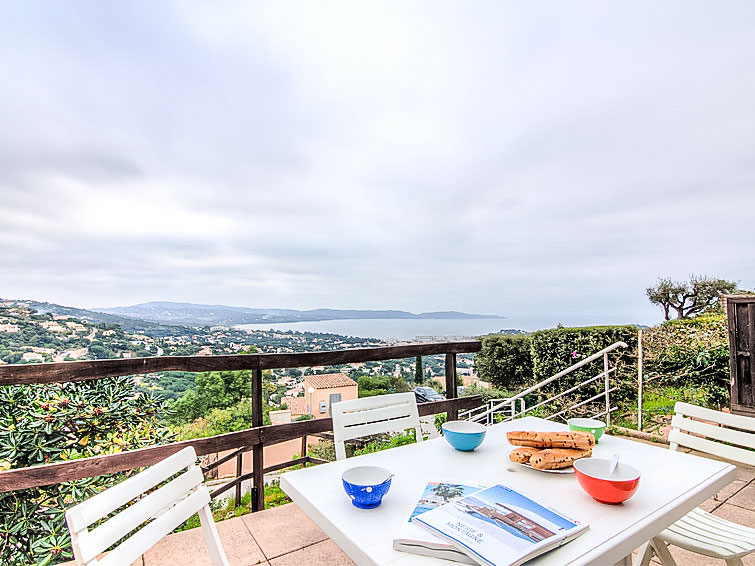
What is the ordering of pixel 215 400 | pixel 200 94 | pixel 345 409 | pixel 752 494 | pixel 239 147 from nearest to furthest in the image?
1. pixel 345 409
2. pixel 215 400
3. pixel 752 494
4. pixel 200 94
5. pixel 239 147

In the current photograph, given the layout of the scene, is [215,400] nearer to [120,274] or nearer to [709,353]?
[709,353]

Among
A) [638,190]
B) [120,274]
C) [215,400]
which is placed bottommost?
[215,400]

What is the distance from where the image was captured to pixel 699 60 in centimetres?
420

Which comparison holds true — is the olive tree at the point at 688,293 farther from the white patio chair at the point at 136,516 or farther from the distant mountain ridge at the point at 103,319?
the white patio chair at the point at 136,516

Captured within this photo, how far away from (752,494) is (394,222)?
6291 mm

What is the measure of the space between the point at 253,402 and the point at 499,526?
171cm

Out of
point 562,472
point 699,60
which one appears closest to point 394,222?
point 699,60

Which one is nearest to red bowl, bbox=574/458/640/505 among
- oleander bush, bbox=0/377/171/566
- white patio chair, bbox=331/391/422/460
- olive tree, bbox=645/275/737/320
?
white patio chair, bbox=331/391/422/460

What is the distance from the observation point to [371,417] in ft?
5.85

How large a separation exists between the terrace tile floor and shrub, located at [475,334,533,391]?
4751 millimetres

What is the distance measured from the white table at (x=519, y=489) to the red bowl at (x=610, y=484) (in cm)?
3

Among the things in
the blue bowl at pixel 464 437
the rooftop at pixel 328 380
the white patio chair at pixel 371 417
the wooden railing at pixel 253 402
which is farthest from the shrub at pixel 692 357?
the blue bowl at pixel 464 437

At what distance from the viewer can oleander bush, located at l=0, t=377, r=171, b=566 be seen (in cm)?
178

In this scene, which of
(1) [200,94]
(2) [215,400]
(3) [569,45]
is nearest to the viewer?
(2) [215,400]
